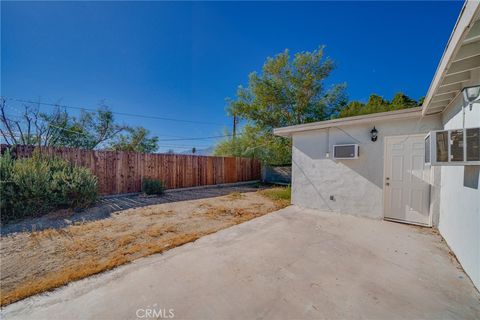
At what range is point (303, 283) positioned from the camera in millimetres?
2076

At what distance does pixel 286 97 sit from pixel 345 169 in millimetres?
8300

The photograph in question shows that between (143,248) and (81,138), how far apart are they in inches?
599

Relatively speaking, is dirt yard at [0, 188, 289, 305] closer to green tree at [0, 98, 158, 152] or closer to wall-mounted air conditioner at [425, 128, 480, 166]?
wall-mounted air conditioner at [425, 128, 480, 166]

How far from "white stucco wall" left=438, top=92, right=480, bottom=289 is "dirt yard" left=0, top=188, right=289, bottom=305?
3.47 meters

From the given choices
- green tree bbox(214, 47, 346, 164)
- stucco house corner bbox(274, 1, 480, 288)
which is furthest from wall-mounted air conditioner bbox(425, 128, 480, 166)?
green tree bbox(214, 47, 346, 164)

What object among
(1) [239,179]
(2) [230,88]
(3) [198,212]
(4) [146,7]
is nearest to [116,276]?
(3) [198,212]

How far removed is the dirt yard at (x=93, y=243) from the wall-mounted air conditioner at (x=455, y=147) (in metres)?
3.56

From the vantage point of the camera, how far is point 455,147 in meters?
2.22

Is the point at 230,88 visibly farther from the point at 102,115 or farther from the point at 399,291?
the point at 399,291

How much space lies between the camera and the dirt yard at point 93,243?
215cm

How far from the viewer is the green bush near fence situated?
4.15 meters

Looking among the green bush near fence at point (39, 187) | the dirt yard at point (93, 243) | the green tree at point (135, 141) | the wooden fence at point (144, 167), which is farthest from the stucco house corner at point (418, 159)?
the green tree at point (135, 141)

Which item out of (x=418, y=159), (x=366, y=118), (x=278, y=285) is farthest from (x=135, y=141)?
(x=418, y=159)

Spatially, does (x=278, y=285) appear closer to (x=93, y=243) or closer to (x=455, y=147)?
(x=455, y=147)
